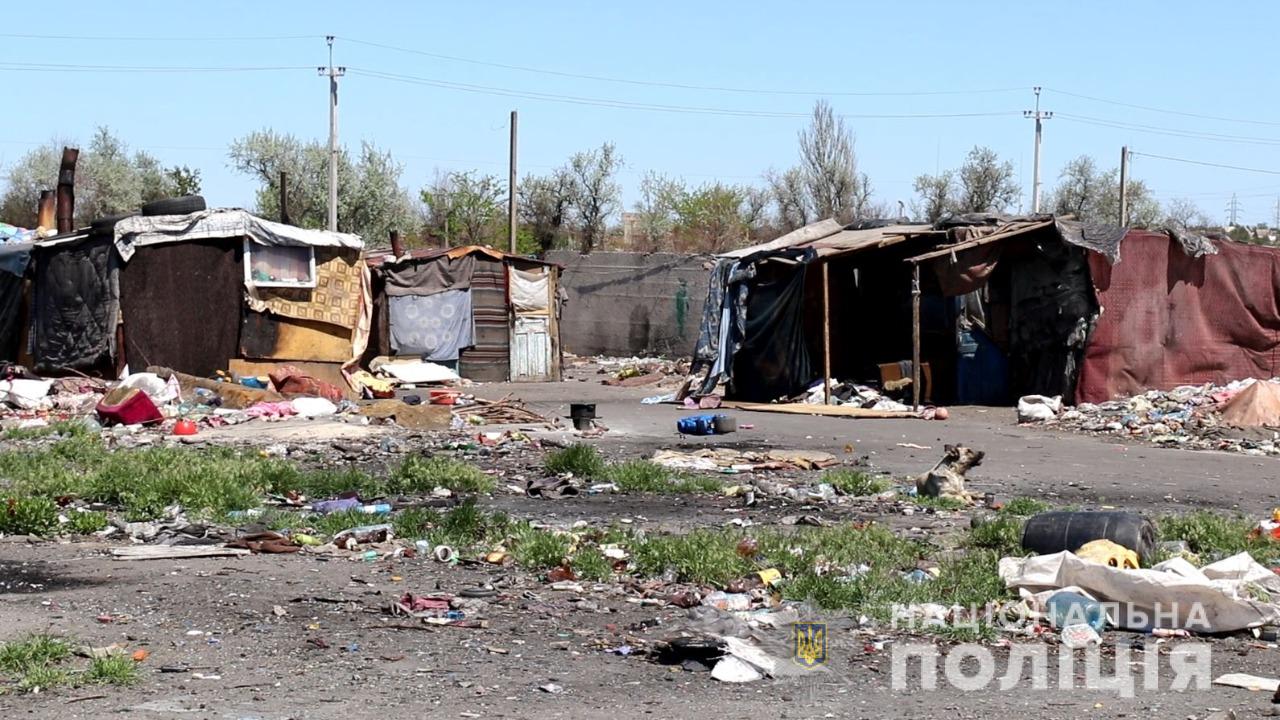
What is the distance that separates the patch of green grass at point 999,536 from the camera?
27.3ft

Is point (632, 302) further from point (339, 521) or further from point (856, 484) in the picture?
point (339, 521)

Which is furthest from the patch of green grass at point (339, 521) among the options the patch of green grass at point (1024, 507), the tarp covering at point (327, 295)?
the tarp covering at point (327, 295)

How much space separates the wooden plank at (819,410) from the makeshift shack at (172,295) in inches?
300

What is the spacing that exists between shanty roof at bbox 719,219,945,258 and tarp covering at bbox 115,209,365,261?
7.28 meters

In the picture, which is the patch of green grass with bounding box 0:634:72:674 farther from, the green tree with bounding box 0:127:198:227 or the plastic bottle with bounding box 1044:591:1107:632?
the green tree with bounding box 0:127:198:227

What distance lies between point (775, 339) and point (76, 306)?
11115 mm

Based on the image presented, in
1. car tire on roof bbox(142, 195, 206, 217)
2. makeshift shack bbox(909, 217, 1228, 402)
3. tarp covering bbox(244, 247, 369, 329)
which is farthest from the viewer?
tarp covering bbox(244, 247, 369, 329)

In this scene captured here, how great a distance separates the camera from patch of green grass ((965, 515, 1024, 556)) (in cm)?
834

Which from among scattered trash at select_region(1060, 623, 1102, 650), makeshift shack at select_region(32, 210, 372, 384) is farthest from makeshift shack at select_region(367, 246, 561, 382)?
scattered trash at select_region(1060, 623, 1102, 650)

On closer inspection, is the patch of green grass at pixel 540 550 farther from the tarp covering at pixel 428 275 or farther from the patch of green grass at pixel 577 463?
the tarp covering at pixel 428 275

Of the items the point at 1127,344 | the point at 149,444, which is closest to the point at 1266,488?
the point at 1127,344

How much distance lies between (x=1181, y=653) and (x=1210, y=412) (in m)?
13.0

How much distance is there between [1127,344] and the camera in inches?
796

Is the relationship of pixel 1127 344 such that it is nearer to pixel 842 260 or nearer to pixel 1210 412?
pixel 1210 412
